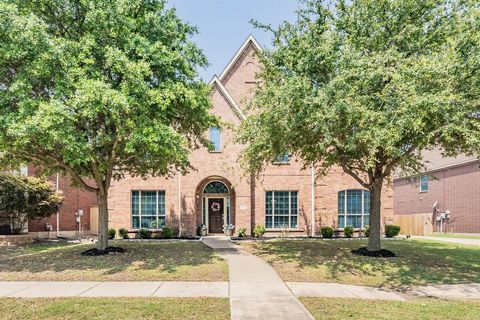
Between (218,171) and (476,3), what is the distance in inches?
602

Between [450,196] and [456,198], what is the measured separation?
27.3 inches

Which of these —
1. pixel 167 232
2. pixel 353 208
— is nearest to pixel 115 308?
pixel 167 232

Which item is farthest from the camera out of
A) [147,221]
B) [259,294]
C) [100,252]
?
[147,221]

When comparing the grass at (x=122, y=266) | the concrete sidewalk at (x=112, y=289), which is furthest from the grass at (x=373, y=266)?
the concrete sidewalk at (x=112, y=289)

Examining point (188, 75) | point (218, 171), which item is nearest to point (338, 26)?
point (188, 75)

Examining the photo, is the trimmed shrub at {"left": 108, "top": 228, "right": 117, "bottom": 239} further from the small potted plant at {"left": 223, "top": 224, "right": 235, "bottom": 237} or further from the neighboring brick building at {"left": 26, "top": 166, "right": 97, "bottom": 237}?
the small potted plant at {"left": 223, "top": 224, "right": 235, "bottom": 237}

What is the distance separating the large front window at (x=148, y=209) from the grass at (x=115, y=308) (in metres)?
14.4

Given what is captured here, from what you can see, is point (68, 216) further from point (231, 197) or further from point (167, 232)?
point (231, 197)

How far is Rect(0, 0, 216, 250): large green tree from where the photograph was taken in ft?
33.8

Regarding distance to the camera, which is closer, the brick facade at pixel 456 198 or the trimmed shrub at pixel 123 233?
the trimmed shrub at pixel 123 233

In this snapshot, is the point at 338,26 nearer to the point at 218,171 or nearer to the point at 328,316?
the point at 328,316

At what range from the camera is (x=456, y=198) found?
31.6 metres

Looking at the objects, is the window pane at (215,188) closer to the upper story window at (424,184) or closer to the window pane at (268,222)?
the window pane at (268,222)

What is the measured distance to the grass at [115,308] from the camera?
22.8ft
